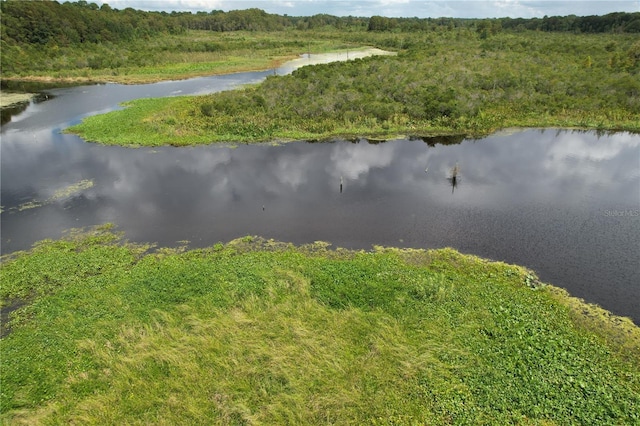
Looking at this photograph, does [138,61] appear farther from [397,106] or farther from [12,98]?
[397,106]

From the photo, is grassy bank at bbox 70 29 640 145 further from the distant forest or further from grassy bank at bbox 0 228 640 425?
the distant forest

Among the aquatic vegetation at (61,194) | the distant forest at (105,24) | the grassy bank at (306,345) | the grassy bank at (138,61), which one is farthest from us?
the distant forest at (105,24)

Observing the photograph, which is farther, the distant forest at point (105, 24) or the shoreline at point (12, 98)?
the distant forest at point (105, 24)

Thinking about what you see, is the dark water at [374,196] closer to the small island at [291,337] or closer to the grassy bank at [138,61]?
the small island at [291,337]

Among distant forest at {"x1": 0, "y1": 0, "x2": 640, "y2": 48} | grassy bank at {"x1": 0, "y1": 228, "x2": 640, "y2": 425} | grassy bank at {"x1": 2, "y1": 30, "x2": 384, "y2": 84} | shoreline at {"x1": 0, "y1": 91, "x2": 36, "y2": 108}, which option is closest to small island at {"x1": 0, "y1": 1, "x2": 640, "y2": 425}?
grassy bank at {"x1": 0, "y1": 228, "x2": 640, "y2": 425}

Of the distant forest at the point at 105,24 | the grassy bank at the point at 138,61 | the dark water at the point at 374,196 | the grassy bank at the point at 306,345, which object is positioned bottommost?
the grassy bank at the point at 306,345

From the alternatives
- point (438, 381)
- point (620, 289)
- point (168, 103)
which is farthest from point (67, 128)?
point (620, 289)

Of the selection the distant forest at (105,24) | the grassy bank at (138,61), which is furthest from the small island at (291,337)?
the distant forest at (105,24)
